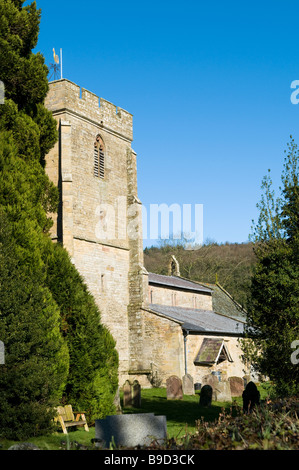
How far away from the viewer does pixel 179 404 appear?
69.9ft

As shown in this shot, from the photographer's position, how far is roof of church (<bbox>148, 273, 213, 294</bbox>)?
3348cm

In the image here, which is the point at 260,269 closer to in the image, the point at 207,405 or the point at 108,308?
the point at 207,405

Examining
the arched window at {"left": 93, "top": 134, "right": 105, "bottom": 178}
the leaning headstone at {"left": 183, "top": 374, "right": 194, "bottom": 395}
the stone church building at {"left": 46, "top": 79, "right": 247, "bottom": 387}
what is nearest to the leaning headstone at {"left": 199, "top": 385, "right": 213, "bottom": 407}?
the leaning headstone at {"left": 183, "top": 374, "right": 194, "bottom": 395}

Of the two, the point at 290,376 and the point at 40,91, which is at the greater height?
the point at 40,91

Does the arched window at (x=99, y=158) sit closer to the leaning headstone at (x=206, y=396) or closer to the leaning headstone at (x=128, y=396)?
→ the leaning headstone at (x=128, y=396)

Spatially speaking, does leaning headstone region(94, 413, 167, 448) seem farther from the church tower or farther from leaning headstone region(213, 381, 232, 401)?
the church tower

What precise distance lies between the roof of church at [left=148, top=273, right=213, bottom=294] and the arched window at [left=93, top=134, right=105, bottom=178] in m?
8.21

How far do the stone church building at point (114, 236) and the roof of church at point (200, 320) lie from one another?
195mm

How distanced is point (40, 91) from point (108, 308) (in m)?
11.7

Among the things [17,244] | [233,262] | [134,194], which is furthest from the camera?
[233,262]

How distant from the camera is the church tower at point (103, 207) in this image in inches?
982

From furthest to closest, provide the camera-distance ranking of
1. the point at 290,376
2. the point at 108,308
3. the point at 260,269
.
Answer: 1. the point at 108,308
2. the point at 260,269
3. the point at 290,376

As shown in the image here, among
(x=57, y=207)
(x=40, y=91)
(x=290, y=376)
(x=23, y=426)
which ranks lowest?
(x=23, y=426)
